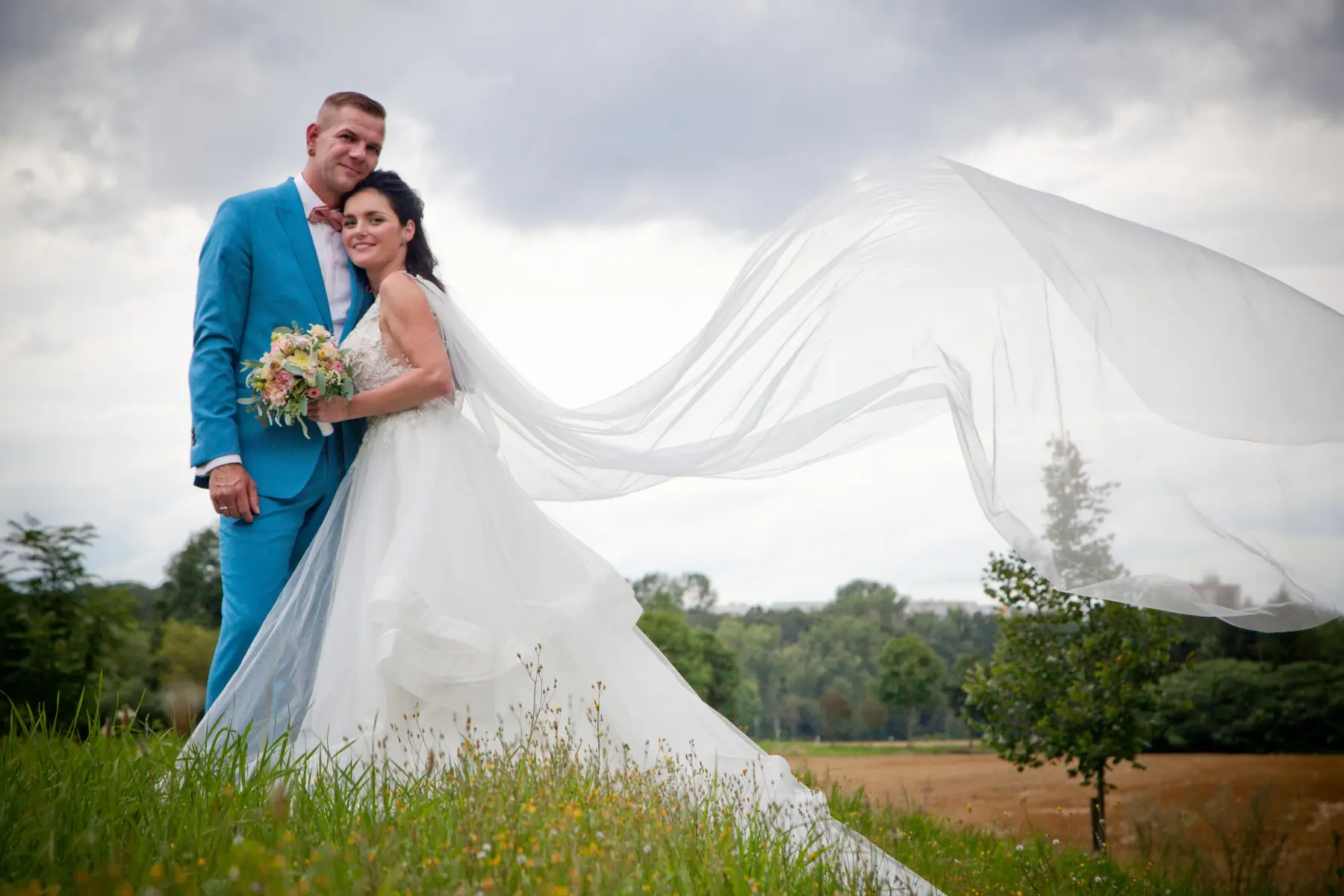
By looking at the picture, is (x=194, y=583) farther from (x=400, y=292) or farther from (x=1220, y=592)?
(x=1220, y=592)

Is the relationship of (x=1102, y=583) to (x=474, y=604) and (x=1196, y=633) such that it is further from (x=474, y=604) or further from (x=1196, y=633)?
(x=1196, y=633)

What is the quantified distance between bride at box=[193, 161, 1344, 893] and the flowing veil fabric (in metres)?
0.01

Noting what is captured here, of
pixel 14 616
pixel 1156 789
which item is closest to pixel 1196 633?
pixel 1156 789

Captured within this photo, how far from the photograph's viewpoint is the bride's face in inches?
171

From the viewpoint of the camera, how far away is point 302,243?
14.2ft

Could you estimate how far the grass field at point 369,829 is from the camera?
2.44 meters

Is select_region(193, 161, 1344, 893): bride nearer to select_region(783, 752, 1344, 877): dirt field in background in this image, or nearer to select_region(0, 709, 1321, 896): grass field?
select_region(0, 709, 1321, 896): grass field

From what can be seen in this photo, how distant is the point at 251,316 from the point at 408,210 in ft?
2.91

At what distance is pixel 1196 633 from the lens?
47.2 ft

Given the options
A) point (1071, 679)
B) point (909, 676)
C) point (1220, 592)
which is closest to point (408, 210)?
point (1220, 592)

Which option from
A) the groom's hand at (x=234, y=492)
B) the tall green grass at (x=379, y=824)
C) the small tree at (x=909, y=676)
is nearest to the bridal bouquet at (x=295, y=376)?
the groom's hand at (x=234, y=492)

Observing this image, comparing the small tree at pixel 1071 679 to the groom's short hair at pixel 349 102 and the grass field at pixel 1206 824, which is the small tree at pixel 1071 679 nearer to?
the grass field at pixel 1206 824

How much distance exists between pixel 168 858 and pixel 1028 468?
345 cm

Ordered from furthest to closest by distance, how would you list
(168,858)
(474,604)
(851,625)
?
(851,625) < (474,604) < (168,858)
